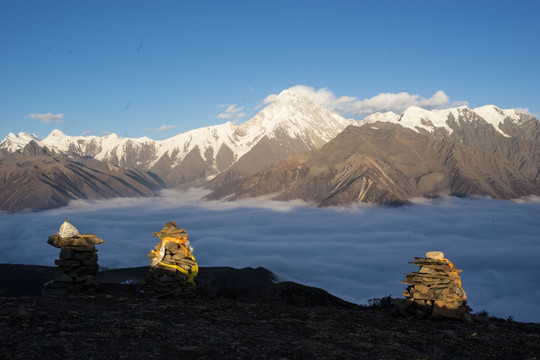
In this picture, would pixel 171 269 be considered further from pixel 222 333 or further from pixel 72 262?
pixel 222 333

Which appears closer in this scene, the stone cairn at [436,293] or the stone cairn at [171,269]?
the stone cairn at [436,293]

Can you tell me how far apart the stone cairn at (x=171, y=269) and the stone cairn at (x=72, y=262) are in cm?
263

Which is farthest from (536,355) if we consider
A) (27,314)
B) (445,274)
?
(27,314)

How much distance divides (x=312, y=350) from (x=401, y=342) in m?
3.38

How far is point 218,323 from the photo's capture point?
1387 cm

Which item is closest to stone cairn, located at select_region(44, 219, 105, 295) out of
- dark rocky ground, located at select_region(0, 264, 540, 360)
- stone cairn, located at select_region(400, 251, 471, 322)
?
dark rocky ground, located at select_region(0, 264, 540, 360)

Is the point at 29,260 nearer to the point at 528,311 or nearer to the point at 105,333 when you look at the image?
the point at 528,311

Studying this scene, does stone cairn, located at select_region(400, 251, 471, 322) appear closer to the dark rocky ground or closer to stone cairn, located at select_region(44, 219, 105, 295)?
the dark rocky ground

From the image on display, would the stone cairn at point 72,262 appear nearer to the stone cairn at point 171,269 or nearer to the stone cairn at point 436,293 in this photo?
the stone cairn at point 171,269

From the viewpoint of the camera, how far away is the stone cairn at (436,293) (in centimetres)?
1759

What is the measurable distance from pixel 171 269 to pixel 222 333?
24.7ft

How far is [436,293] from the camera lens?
17953 mm

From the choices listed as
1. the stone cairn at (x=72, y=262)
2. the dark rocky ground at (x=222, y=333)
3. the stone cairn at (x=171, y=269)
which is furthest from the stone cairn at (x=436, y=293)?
the stone cairn at (x=72, y=262)

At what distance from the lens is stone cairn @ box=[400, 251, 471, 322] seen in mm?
17594
